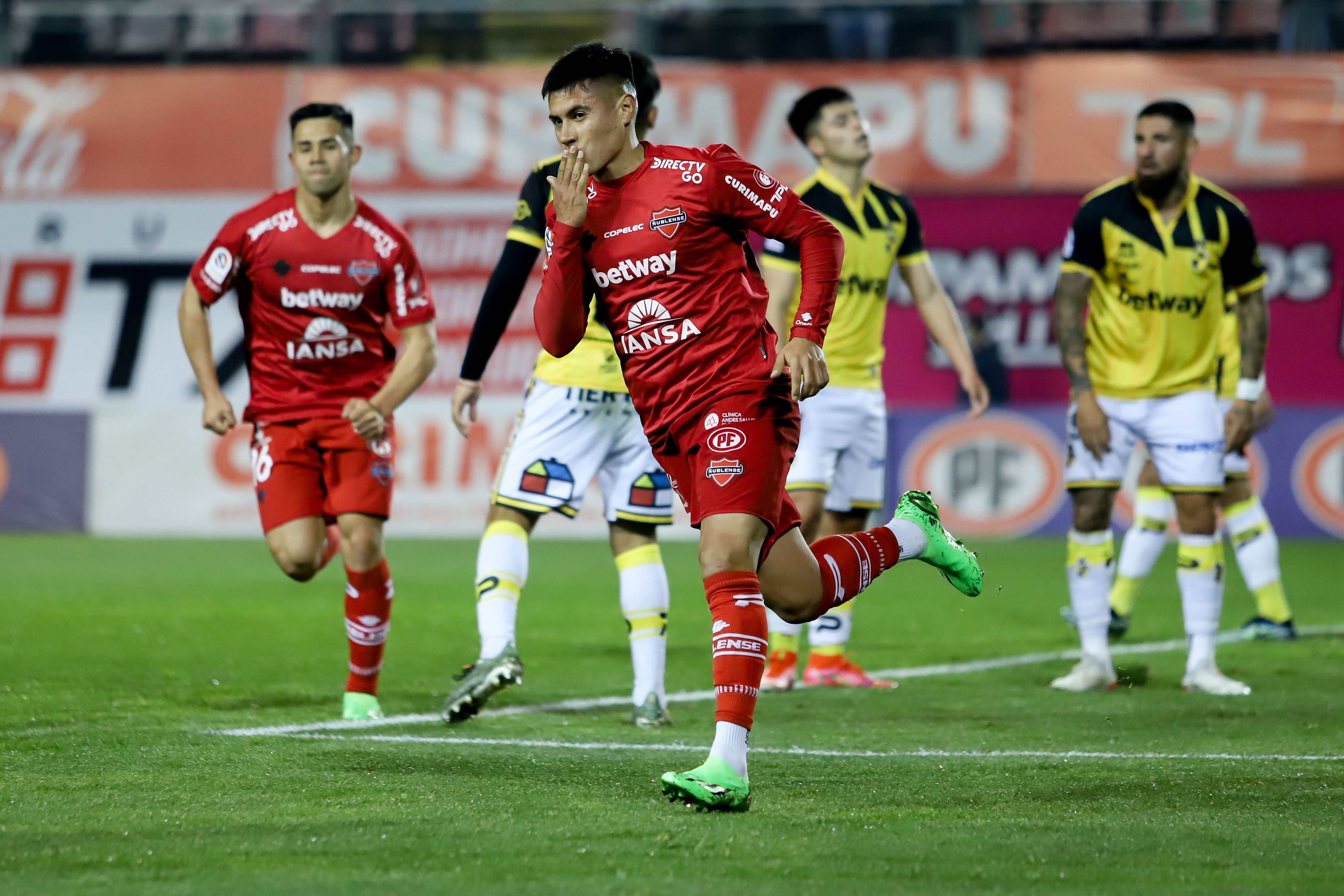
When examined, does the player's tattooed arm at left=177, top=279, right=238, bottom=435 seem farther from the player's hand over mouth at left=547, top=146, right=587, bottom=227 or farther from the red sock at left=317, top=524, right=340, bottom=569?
the player's hand over mouth at left=547, top=146, right=587, bottom=227

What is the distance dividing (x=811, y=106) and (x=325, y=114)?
2246mm

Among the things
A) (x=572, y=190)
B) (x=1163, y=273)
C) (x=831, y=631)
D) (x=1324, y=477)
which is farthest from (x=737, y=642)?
(x=1324, y=477)

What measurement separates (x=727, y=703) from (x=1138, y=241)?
3602 millimetres

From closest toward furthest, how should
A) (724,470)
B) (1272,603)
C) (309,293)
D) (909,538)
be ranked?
1. (724,470)
2. (909,538)
3. (309,293)
4. (1272,603)

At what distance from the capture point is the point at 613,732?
6.01 m

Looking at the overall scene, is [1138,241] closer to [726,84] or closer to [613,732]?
[613,732]

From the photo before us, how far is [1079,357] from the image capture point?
7309mm

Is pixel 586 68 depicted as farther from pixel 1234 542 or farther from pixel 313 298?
pixel 1234 542

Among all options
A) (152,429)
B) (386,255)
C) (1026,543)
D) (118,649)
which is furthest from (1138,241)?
(152,429)

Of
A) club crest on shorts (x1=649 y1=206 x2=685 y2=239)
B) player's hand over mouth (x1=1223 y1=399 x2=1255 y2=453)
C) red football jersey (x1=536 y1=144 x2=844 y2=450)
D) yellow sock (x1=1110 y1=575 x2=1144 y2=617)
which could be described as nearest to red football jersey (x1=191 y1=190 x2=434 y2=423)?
red football jersey (x1=536 y1=144 x2=844 y2=450)

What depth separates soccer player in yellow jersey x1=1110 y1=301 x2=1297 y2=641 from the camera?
29.3 ft

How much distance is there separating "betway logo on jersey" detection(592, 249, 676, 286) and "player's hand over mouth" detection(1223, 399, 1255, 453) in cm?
346

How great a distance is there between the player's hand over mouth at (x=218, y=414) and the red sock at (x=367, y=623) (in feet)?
2.29

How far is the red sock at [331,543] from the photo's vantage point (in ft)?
22.4
